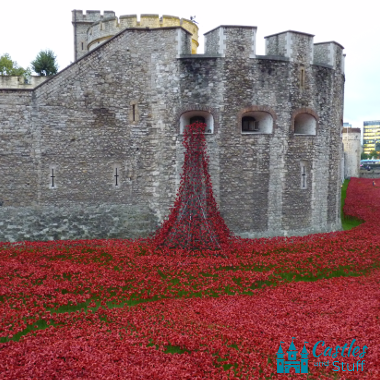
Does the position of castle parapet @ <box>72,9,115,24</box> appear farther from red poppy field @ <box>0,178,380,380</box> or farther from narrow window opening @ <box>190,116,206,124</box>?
red poppy field @ <box>0,178,380,380</box>

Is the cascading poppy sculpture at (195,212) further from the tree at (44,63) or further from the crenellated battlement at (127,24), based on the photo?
the tree at (44,63)

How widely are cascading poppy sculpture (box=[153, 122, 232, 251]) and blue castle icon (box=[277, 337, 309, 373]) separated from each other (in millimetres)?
6357

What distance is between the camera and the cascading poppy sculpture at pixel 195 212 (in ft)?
40.9

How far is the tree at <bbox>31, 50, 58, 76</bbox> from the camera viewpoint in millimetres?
33812

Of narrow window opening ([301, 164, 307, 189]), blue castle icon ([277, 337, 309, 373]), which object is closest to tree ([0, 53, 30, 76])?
narrow window opening ([301, 164, 307, 189])

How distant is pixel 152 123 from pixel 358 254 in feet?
28.3

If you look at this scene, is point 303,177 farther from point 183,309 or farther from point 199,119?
point 183,309

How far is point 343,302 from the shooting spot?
26.8 feet

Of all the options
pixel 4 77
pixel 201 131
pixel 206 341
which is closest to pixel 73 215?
pixel 201 131

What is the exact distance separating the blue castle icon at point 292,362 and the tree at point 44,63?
113 ft

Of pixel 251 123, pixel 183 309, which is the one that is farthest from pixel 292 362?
pixel 251 123

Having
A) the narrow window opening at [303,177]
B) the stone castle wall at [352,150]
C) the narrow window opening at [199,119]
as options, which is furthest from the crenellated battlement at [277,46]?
the stone castle wall at [352,150]

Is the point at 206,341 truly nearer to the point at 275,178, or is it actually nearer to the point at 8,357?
the point at 8,357

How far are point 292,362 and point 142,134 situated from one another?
Result: 33.4ft
